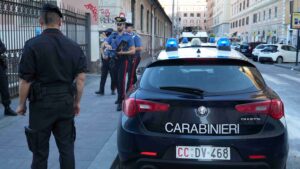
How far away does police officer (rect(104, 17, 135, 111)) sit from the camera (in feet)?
28.4

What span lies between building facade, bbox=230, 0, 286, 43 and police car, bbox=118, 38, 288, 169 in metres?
42.0

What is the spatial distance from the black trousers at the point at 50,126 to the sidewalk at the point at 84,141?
1.02 m

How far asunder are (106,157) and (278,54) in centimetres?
2748

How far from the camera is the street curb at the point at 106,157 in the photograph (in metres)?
4.91

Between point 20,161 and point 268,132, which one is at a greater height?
point 268,132

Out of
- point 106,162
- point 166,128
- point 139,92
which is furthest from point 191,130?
point 106,162

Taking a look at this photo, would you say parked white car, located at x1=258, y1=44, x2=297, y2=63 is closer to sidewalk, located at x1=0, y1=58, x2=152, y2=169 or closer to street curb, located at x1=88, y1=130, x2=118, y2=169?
sidewalk, located at x1=0, y1=58, x2=152, y2=169

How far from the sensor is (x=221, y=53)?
4770mm

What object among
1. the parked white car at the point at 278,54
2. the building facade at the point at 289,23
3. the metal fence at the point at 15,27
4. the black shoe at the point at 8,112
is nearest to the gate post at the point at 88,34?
the metal fence at the point at 15,27

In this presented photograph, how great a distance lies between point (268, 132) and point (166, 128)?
0.95m

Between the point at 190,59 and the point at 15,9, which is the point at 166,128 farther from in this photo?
the point at 15,9

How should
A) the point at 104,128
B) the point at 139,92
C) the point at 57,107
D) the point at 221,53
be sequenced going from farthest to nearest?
the point at 104,128 → the point at 221,53 → the point at 139,92 → the point at 57,107

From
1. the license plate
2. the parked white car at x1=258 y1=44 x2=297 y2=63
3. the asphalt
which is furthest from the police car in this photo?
the parked white car at x1=258 y1=44 x2=297 y2=63

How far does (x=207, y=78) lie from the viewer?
420cm
